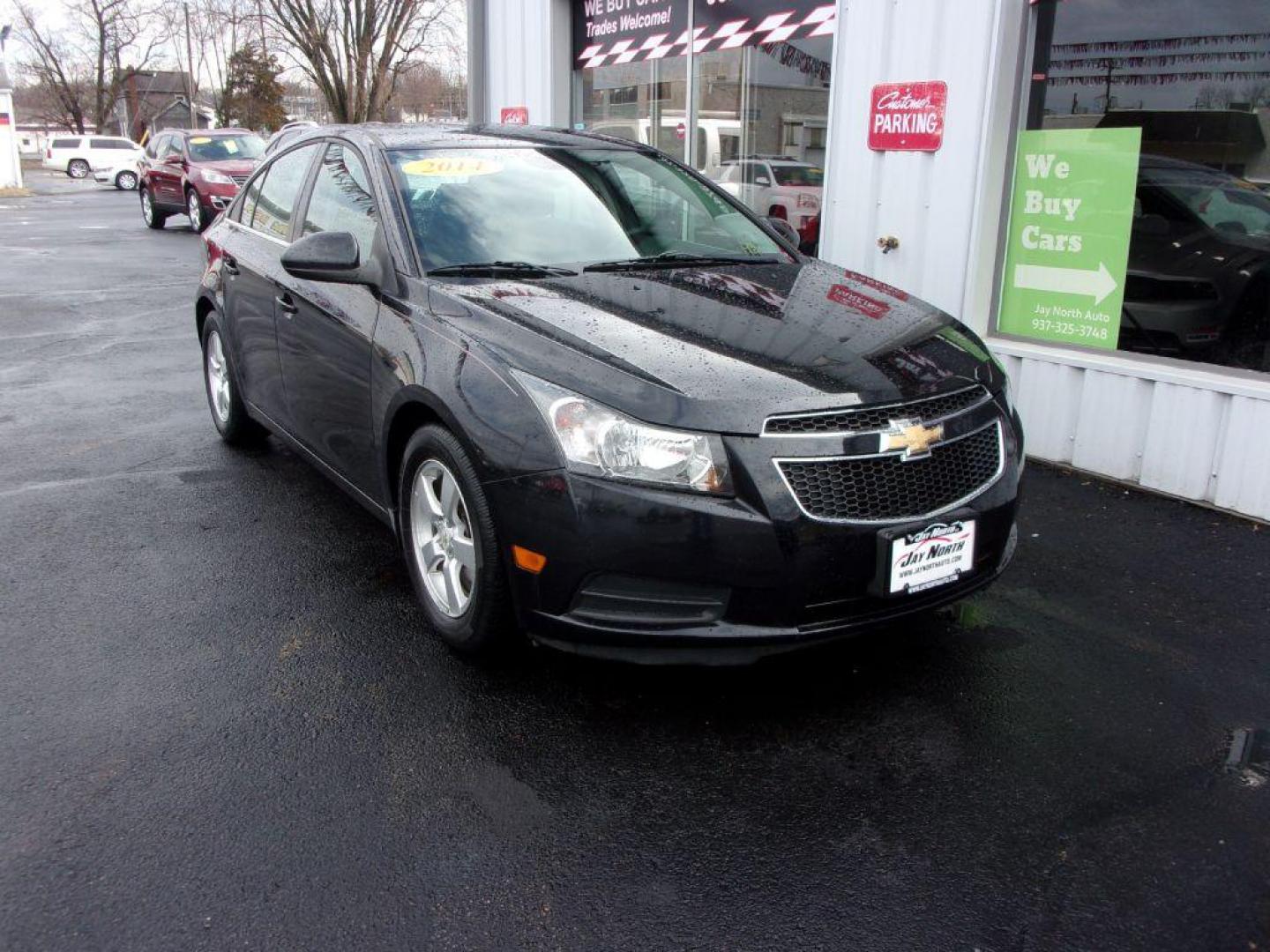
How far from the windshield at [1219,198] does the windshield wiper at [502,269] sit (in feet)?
10.7

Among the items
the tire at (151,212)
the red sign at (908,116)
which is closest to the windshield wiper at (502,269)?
the red sign at (908,116)

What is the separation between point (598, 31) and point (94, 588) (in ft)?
24.1

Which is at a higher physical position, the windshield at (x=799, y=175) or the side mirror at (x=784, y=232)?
the windshield at (x=799, y=175)

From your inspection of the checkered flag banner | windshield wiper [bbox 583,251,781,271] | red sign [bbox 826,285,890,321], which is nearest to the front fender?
windshield wiper [bbox 583,251,781,271]

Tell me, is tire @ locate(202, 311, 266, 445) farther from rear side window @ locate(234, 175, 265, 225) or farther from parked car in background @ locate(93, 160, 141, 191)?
parked car in background @ locate(93, 160, 141, 191)

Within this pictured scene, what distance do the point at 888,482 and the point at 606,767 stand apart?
1.11 meters

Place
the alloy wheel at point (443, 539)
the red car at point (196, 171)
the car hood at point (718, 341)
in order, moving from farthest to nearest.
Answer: the red car at point (196, 171) < the alloy wheel at point (443, 539) < the car hood at point (718, 341)

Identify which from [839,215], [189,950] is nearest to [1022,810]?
[189,950]

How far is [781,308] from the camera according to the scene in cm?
347

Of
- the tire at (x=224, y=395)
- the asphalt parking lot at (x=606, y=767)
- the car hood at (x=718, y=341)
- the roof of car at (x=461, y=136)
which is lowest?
the asphalt parking lot at (x=606, y=767)

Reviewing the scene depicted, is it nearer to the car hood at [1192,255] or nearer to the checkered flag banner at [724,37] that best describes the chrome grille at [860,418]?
the car hood at [1192,255]

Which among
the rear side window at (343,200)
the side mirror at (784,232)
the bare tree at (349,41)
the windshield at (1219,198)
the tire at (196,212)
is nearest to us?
the rear side window at (343,200)

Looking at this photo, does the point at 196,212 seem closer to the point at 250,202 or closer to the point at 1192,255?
the point at 250,202

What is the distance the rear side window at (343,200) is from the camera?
3984 mm
